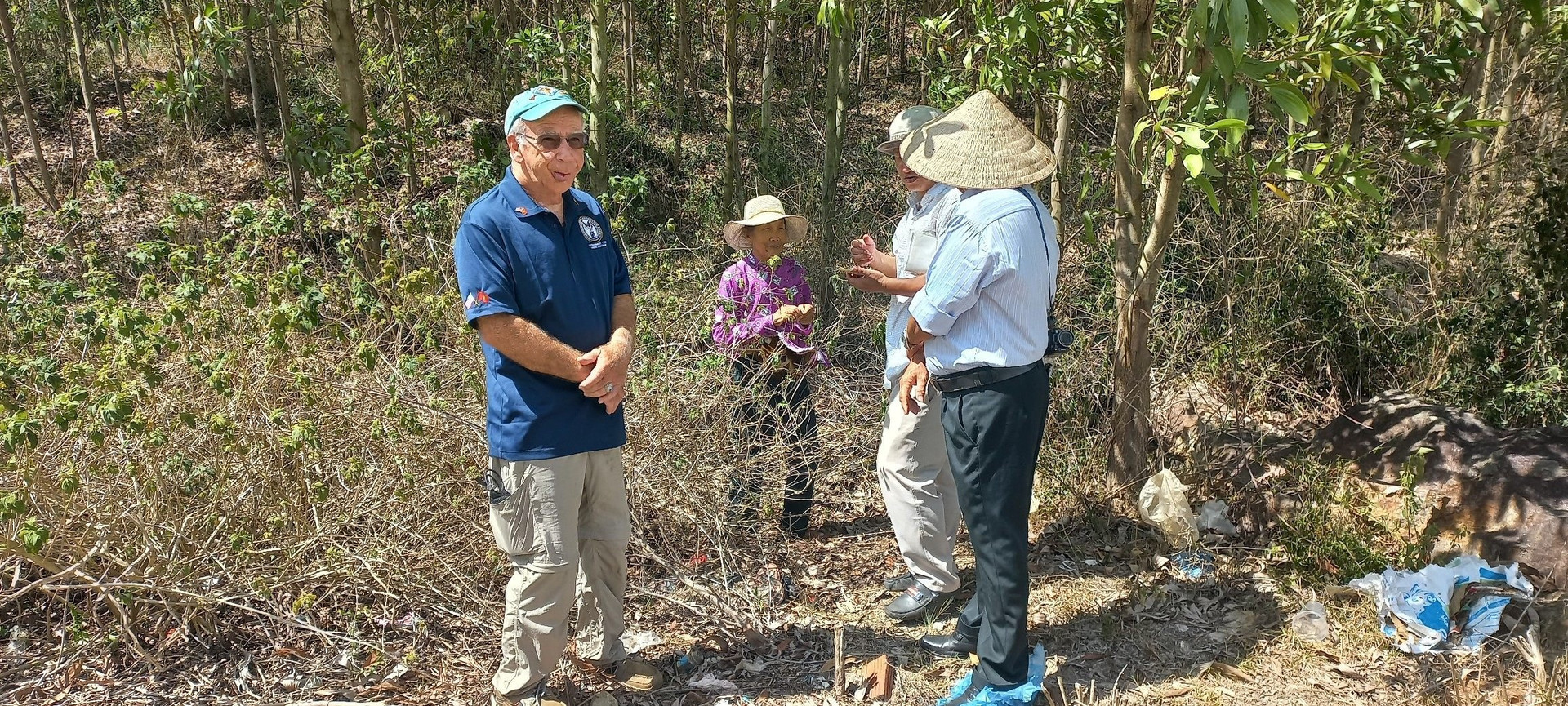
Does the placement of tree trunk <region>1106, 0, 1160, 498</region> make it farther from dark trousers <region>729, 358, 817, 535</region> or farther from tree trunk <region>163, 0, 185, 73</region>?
tree trunk <region>163, 0, 185, 73</region>

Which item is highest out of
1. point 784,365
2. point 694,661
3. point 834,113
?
point 834,113

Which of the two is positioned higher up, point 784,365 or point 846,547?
point 784,365

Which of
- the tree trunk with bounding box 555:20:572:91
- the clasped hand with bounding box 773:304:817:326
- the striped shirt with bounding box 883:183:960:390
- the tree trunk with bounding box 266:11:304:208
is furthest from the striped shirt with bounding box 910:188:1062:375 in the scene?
the tree trunk with bounding box 266:11:304:208

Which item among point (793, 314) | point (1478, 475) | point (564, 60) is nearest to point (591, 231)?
point (793, 314)

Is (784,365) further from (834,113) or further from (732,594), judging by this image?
(834,113)

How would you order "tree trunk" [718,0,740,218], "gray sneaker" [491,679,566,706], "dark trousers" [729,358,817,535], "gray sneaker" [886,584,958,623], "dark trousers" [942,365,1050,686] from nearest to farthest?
"dark trousers" [942,365,1050,686] → "gray sneaker" [491,679,566,706] → "gray sneaker" [886,584,958,623] → "dark trousers" [729,358,817,535] → "tree trunk" [718,0,740,218]

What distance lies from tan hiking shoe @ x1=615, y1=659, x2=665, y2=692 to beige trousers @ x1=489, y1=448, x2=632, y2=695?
0.76ft

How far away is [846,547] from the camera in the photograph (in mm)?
4230

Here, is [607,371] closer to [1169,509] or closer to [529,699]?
[529,699]

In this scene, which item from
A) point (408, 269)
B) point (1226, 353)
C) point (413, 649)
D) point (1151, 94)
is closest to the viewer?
point (1151, 94)

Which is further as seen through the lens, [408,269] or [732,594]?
[408,269]

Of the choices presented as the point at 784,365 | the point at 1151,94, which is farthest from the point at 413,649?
the point at 1151,94

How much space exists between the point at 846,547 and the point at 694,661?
3.32 ft

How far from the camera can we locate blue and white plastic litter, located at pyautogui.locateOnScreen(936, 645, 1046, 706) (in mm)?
2969
